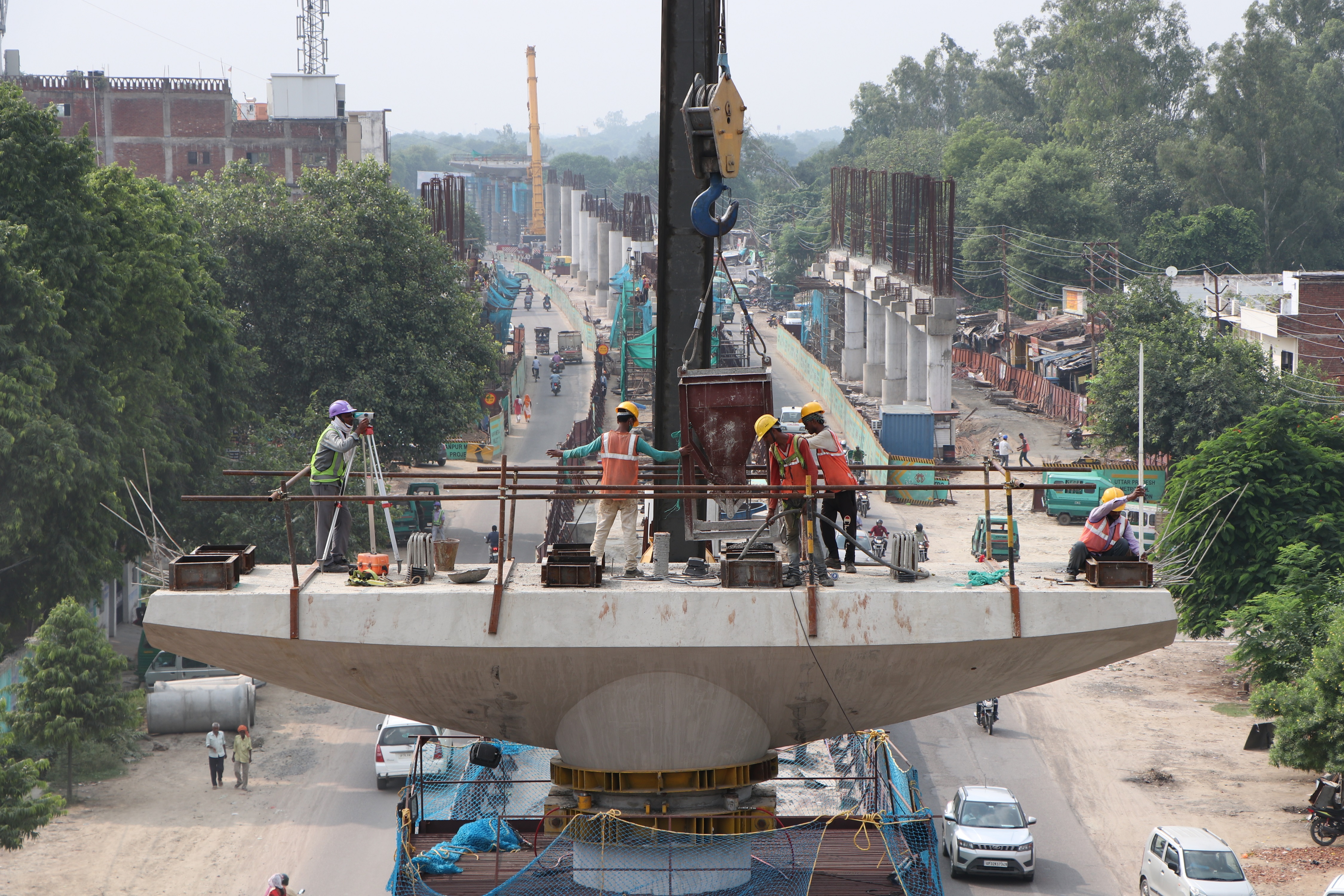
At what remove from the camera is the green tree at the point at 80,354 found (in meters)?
27.3

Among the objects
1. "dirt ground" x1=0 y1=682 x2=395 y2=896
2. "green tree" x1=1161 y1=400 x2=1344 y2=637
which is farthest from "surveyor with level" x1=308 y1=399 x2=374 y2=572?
"green tree" x1=1161 y1=400 x2=1344 y2=637

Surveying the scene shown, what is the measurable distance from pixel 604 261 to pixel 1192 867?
106081 millimetres

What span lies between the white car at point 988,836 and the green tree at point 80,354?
18.1m

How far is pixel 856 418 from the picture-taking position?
61.3 metres

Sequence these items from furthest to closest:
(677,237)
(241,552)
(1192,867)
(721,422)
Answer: (1192,867) < (677,237) < (721,422) < (241,552)

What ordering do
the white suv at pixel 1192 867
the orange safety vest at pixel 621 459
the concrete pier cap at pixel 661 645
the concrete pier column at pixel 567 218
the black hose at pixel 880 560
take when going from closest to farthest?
the concrete pier cap at pixel 661 645 < the black hose at pixel 880 560 < the orange safety vest at pixel 621 459 < the white suv at pixel 1192 867 < the concrete pier column at pixel 567 218

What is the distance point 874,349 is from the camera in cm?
7706

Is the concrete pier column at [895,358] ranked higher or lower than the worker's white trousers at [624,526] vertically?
higher

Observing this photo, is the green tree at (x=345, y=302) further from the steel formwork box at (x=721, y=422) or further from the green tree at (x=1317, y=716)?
the steel formwork box at (x=721, y=422)

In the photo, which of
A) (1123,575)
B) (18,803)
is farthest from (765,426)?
(18,803)

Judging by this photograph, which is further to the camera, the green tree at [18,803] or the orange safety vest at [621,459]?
the green tree at [18,803]

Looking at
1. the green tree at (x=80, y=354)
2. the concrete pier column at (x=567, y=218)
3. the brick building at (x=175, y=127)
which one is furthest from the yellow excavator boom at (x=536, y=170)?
the green tree at (x=80, y=354)

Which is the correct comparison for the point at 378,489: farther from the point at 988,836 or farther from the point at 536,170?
the point at 536,170

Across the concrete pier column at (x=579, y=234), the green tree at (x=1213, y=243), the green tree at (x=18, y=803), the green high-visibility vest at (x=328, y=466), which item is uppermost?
the concrete pier column at (x=579, y=234)
